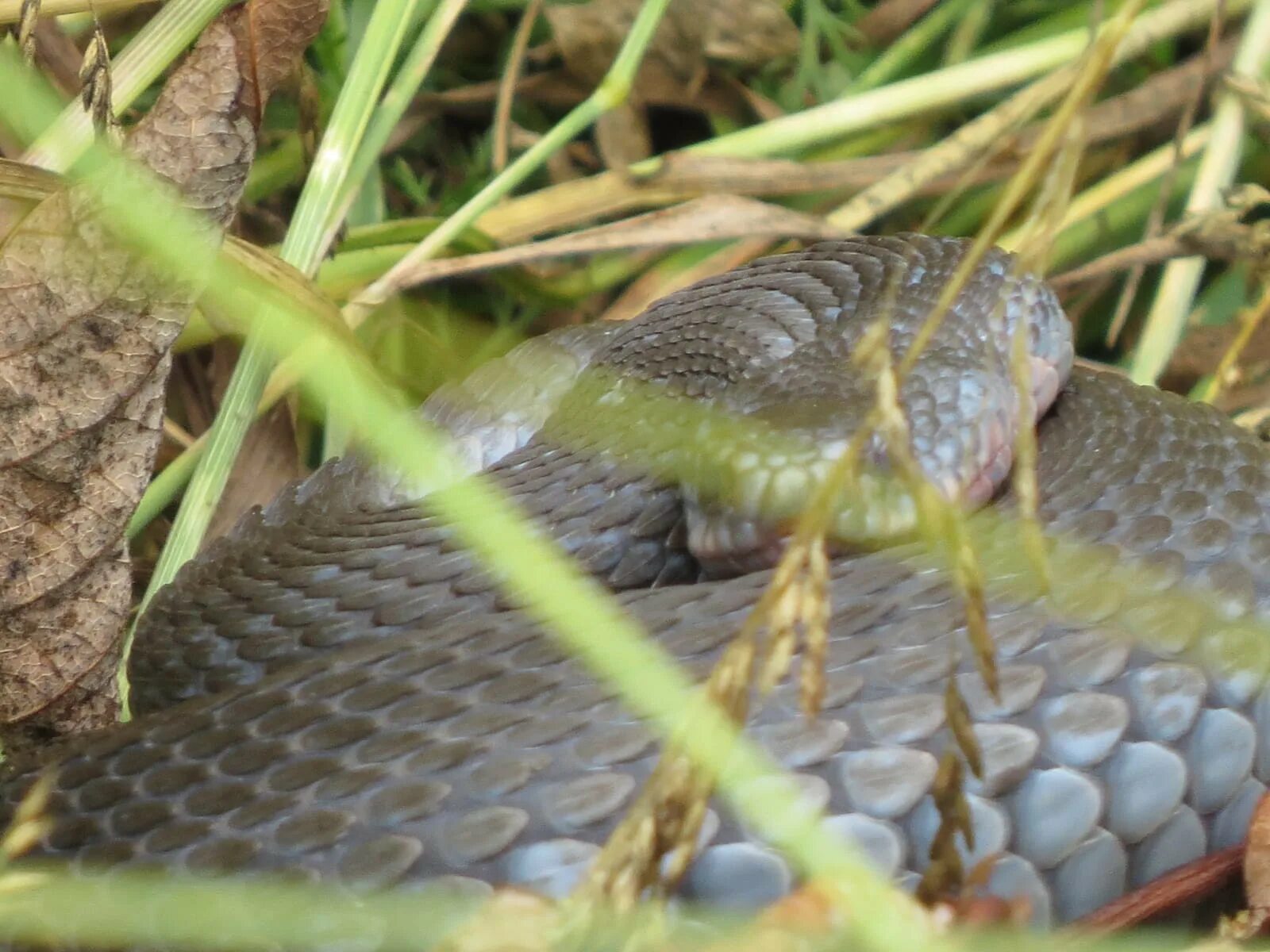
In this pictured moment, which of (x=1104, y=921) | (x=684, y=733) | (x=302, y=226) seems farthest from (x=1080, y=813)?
(x=302, y=226)

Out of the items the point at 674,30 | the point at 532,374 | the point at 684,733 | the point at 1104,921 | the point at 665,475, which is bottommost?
the point at 1104,921

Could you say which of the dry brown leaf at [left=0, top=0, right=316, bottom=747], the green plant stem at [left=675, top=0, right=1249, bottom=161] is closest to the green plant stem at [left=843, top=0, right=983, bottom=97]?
the green plant stem at [left=675, top=0, right=1249, bottom=161]

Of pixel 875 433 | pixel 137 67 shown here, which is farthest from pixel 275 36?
pixel 875 433

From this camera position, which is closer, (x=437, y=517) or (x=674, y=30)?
(x=437, y=517)

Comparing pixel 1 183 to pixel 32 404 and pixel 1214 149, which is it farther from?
pixel 1214 149

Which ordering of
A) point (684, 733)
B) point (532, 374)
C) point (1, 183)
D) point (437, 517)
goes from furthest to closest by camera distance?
1. point (532, 374)
2. point (437, 517)
3. point (1, 183)
4. point (684, 733)

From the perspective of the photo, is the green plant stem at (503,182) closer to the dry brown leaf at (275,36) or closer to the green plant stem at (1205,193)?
the dry brown leaf at (275,36)
